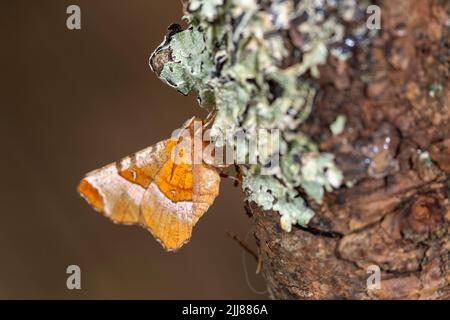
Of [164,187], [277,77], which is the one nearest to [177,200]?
[164,187]

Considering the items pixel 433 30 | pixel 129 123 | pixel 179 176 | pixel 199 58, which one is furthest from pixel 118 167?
pixel 129 123

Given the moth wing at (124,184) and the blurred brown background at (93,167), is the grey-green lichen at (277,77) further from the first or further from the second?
the blurred brown background at (93,167)

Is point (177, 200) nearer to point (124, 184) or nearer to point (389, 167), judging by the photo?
point (124, 184)

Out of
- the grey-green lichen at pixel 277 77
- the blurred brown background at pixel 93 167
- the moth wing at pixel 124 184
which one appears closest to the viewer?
the grey-green lichen at pixel 277 77

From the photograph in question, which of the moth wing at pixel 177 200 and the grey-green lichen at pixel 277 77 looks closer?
the grey-green lichen at pixel 277 77

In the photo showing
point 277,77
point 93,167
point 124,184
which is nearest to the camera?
point 277,77

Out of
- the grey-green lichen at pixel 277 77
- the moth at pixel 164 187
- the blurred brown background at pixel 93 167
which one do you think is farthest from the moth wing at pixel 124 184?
the blurred brown background at pixel 93 167

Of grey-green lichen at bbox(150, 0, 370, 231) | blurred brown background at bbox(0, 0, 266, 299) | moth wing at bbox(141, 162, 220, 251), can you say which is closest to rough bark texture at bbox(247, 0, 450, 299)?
grey-green lichen at bbox(150, 0, 370, 231)
